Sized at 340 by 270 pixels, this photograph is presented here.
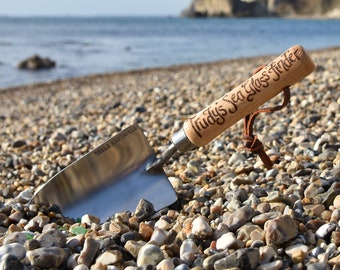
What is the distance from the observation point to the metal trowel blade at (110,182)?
2941mm

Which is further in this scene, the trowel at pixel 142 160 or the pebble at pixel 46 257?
the trowel at pixel 142 160

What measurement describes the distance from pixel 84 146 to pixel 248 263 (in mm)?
2908

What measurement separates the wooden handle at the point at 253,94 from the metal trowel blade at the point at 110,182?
0.39 meters

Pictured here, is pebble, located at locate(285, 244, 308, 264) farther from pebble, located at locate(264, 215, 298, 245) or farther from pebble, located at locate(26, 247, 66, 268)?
pebble, located at locate(26, 247, 66, 268)

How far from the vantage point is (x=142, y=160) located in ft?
10.2

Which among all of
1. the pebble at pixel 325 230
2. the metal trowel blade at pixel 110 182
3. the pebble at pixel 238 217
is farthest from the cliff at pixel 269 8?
the pebble at pixel 325 230

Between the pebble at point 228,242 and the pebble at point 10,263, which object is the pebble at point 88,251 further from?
the pebble at point 228,242

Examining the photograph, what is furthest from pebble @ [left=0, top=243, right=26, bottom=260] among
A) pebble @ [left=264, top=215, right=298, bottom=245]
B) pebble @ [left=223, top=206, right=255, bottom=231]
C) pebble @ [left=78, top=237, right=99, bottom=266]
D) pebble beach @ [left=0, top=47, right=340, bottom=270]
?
pebble @ [left=264, top=215, right=298, bottom=245]

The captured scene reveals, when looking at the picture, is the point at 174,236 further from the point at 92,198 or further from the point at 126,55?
the point at 126,55

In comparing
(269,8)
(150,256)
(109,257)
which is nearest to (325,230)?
(150,256)

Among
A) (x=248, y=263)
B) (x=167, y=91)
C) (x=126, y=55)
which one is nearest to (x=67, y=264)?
(x=248, y=263)

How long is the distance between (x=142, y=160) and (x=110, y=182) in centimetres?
22

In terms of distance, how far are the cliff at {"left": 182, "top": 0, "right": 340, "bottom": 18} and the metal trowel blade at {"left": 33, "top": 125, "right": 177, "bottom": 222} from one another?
10215 centimetres

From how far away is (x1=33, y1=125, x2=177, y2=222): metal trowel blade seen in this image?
9.65 ft
